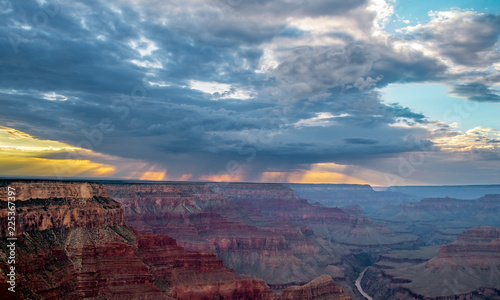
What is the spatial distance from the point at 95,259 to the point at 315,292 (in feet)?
165

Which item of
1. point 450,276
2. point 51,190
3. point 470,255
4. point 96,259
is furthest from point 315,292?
point 470,255

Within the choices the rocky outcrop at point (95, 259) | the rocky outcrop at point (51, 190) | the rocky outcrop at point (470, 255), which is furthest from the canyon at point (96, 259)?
the rocky outcrop at point (470, 255)

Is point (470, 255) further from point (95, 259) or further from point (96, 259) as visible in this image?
point (95, 259)

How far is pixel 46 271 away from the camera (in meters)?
75.8

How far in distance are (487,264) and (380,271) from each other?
140 feet

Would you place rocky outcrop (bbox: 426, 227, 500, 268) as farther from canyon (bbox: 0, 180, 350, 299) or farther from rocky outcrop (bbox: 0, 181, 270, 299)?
rocky outcrop (bbox: 0, 181, 270, 299)

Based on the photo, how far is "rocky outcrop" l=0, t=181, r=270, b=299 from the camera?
75.4 metres

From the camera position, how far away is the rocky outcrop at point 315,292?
104375mm

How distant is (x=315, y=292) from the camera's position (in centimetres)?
10581

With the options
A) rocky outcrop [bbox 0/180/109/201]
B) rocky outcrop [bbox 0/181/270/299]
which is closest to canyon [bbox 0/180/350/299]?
rocky outcrop [bbox 0/181/270/299]

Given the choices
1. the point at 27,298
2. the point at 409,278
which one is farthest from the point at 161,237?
the point at 409,278

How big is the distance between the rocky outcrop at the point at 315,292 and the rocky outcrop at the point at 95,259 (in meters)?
5.72

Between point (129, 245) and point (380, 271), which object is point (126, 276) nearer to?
point (129, 245)

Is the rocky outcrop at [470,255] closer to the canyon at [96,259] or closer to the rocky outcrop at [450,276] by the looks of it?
the rocky outcrop at [450,276]
